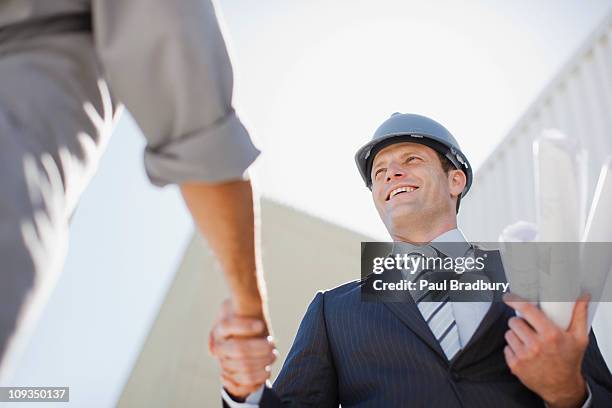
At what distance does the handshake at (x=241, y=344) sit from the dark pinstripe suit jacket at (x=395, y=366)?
1.21 ft

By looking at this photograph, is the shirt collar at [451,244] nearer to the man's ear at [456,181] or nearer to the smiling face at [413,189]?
the smiling face at [413,189]

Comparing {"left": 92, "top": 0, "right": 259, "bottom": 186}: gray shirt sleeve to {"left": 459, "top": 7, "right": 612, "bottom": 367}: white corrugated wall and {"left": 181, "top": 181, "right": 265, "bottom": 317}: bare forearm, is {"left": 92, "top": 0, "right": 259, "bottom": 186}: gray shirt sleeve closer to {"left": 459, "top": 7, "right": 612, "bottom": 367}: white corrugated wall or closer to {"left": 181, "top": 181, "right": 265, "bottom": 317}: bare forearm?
{"left": 181, "top": 181, "right": 265, "bottom": 317}: bare forearm

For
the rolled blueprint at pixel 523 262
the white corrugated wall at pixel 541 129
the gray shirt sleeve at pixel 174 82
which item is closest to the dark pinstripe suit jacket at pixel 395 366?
the rolled blueprint at pixel 523 262

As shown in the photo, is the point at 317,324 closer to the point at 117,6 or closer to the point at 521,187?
the point at 117,6

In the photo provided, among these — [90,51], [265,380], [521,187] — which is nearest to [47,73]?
[90,51]

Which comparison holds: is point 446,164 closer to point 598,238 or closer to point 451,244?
point 451,244

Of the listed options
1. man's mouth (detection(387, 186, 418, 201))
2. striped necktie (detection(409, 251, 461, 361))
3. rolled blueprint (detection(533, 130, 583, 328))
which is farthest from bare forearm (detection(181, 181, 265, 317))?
man's mouth (detection(387, 186, 418, 201))

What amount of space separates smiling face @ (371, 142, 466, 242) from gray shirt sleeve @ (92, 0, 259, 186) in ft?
7.57

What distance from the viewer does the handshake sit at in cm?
137

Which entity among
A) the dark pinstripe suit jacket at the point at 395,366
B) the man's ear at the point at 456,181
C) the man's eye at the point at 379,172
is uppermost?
the man's eye at the point at 379,172

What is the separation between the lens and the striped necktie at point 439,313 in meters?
2.41

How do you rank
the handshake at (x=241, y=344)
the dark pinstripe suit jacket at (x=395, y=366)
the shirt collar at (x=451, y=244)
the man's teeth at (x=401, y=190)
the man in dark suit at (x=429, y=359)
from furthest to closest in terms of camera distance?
1. the man's teeth at (x=401, y=190)
2. the shirt collar at (x=451, y=244)
3. the dark pinstripe suit jacket at (x=395, y=366)
4. the man in dark suit at (x=429, y=359)
5. the handshake at (x=241, y=344)

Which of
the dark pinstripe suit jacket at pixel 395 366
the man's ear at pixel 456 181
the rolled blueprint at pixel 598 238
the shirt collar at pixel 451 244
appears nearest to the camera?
the rolled blueprint at pixel 598 238

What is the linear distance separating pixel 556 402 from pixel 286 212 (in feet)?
17.2
